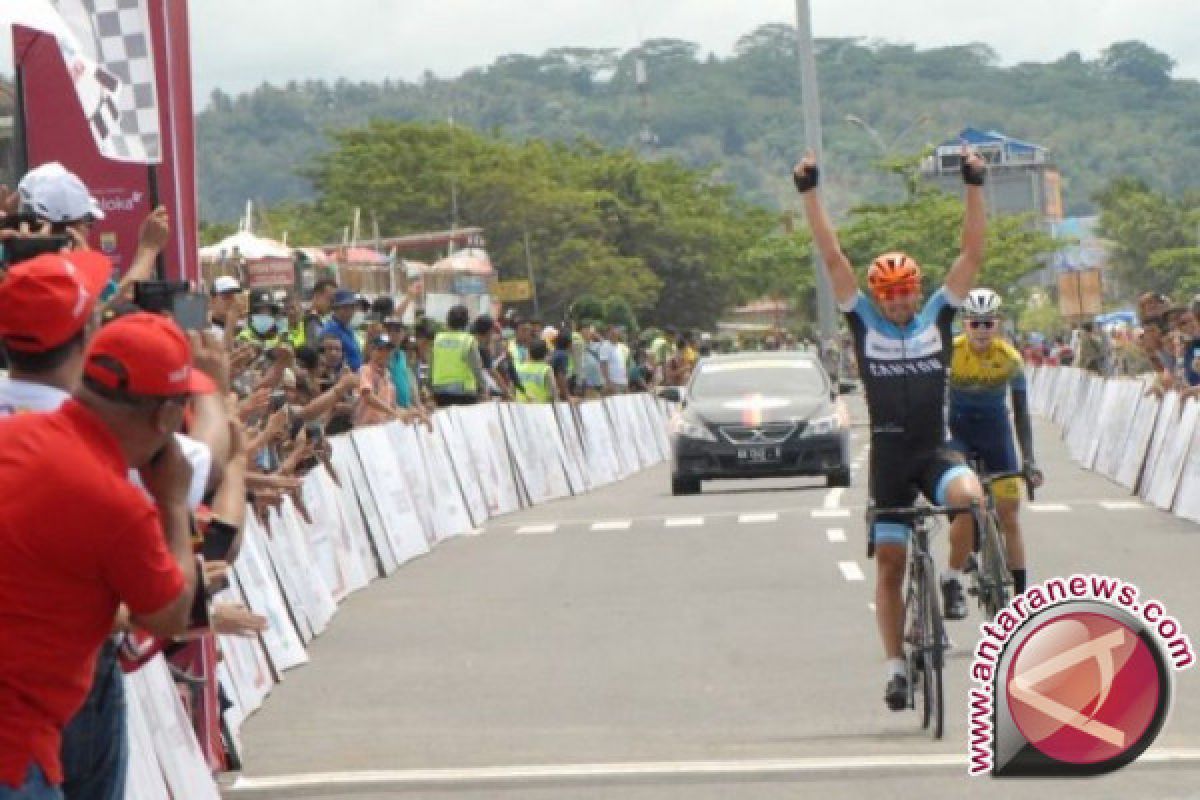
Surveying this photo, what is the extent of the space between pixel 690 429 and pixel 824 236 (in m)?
19.2

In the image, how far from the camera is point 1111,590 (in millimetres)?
9875

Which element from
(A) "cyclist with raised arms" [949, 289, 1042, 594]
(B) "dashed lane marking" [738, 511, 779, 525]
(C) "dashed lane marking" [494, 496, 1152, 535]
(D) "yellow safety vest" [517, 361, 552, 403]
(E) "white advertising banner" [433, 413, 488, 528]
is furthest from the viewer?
(D) "yellow safety vest" [517, 361, 552, 403]

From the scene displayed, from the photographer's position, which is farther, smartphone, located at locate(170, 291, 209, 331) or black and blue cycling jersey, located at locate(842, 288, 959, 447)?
black and blue cycling jersey, located at locate(842, 288, 959, 447)

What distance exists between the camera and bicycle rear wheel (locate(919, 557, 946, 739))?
481 inches

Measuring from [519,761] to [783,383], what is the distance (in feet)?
71.9

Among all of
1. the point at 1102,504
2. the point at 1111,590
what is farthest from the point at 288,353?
the point at 1102,504

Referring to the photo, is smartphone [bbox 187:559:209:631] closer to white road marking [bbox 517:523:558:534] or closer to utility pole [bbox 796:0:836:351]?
white road marking [bbox 517:523:558:534]

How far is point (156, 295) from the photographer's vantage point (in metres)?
9.56

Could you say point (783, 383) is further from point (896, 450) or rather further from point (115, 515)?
point (115, 515)

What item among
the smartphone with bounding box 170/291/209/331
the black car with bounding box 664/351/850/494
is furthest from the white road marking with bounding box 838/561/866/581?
the black car with bounding box 664/351/850/494

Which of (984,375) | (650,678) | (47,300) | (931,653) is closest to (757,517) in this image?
(984,375)

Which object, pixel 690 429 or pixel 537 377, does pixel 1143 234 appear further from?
pixel 690 429

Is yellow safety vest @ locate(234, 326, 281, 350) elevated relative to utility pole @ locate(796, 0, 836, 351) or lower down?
elevated

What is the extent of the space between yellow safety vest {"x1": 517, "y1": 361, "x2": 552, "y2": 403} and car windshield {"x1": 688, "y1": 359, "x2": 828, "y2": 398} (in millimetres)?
1698
